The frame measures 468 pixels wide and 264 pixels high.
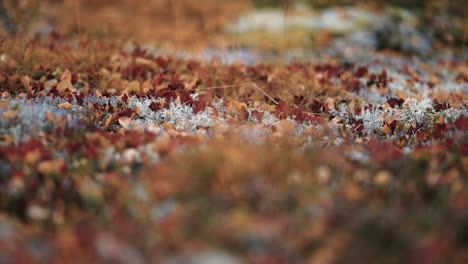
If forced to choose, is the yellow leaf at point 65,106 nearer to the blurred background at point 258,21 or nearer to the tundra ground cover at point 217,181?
the tundra ground cover at point 217,181

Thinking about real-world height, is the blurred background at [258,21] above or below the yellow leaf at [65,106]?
below

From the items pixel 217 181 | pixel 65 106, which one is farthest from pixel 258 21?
pixel 217 181

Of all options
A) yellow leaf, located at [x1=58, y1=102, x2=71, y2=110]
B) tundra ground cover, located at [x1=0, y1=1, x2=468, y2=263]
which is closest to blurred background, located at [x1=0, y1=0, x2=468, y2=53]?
tundra ground cover, located at [x1=0, y1=1, x2=468, y2=263]

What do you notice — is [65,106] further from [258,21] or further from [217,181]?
[258,21]

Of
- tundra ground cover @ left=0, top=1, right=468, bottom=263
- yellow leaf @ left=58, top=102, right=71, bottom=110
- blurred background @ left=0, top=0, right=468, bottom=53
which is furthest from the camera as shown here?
blurred background @ left=0, top=0, right=468, bottom=53

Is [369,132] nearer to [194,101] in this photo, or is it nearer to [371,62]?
[194,101]

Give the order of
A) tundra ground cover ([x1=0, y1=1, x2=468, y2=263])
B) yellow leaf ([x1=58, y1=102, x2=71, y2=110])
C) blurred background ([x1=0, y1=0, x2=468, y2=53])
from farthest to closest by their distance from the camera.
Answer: blurred background ([x1=0, y1=0, x2=468, y2=53]), yellow leaf ([x1=58, y1=102, x2=71, y2=110]), tundra ground cover ([x1=0, y1=1, x2=468, y2=263])

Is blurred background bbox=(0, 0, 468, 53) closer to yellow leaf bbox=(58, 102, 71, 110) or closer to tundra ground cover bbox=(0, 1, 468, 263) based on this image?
tundra ground cover bbox=(0, 1, 468, 263)

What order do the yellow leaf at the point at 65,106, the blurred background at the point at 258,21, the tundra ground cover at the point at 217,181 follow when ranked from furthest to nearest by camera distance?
the blurred background at the point at 258,21 → the yellow leaf at the point at 65,106 → the tundra ground cover at the point at 217,181

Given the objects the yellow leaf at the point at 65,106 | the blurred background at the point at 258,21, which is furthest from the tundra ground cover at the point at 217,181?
the blurred background at the point at 258,21
